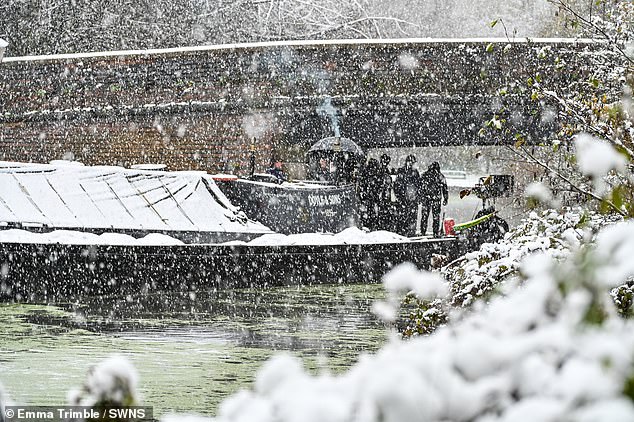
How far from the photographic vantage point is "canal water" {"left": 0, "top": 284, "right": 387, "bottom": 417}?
21.2 ft

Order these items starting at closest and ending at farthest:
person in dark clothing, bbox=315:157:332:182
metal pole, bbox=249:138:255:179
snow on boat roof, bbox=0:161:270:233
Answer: snow on boat roof, bbox=0:161:270:233, person in dark clothing, bbox=315:157:332:182, metal pole, bbox=249:138:255:179

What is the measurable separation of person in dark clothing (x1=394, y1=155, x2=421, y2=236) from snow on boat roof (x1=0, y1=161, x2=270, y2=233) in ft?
8.46

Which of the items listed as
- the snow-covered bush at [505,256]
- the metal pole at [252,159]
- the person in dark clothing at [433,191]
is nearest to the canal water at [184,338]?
the snow-covered bush at [505,256]

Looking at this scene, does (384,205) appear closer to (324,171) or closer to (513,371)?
(324,171)

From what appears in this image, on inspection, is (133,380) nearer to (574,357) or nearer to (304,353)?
(574,357)

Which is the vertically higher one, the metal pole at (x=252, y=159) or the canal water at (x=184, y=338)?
the metal pole at (x=252, y=159)

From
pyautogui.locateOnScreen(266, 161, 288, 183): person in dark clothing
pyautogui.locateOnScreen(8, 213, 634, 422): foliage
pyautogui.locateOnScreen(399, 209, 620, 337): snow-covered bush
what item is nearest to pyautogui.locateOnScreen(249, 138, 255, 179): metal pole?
pyautogui.locateOnScreen(266, 161, 288, 183): person in dark clothing

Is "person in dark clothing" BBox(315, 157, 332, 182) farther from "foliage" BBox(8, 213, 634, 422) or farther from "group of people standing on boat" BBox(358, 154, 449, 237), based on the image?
"foliage" BBox(8, 213, 634, 422)

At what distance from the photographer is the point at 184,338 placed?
27.8ft

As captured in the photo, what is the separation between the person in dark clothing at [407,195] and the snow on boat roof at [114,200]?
2.58 meters

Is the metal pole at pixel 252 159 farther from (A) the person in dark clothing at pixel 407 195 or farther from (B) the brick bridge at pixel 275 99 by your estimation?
(A) the person in dark clothing at pixel 407 195

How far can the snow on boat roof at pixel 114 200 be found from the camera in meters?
11.4

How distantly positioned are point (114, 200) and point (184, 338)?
3.85 meters

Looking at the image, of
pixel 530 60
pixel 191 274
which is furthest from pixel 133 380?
pixel 530 60
